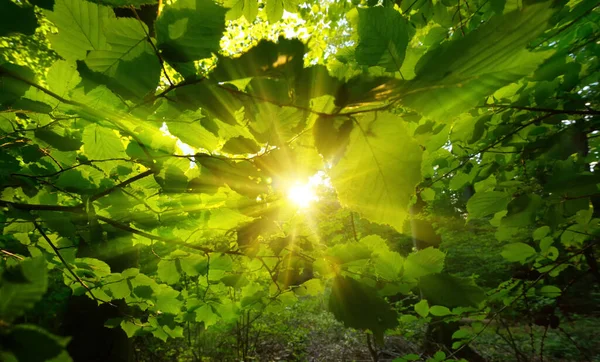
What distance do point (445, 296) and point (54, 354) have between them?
72 centimetres

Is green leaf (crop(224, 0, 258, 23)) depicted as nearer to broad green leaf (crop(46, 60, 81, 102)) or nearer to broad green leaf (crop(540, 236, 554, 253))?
broad green leaf (crop(46, 60, 81, 102))

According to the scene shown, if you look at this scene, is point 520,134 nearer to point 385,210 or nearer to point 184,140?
point 385,210

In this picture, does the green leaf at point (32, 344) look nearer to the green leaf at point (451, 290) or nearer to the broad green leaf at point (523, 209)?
the green leaf at point (451, 290)

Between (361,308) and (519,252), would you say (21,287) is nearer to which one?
(361,308)

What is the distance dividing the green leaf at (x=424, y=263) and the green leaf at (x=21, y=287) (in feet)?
2.53

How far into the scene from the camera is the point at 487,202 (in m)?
1.31

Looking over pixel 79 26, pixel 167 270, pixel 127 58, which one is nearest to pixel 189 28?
pixel 127 58

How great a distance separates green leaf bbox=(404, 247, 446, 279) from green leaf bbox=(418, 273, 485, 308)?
6cm

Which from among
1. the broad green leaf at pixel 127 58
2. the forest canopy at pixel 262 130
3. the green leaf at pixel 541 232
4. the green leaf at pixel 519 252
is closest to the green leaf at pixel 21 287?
the forest canopy at pixel 262 130

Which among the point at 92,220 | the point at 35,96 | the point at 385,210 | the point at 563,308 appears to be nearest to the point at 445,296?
the point at 385,210

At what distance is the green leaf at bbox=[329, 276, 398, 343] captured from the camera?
0.62 metres

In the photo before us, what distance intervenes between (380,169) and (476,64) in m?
0.18

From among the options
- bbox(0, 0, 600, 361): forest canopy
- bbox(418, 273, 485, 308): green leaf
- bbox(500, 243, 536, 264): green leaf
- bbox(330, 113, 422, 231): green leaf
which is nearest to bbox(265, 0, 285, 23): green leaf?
bbox(0, 0, 600, 361): forest canopy

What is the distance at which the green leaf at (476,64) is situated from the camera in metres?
0.30
